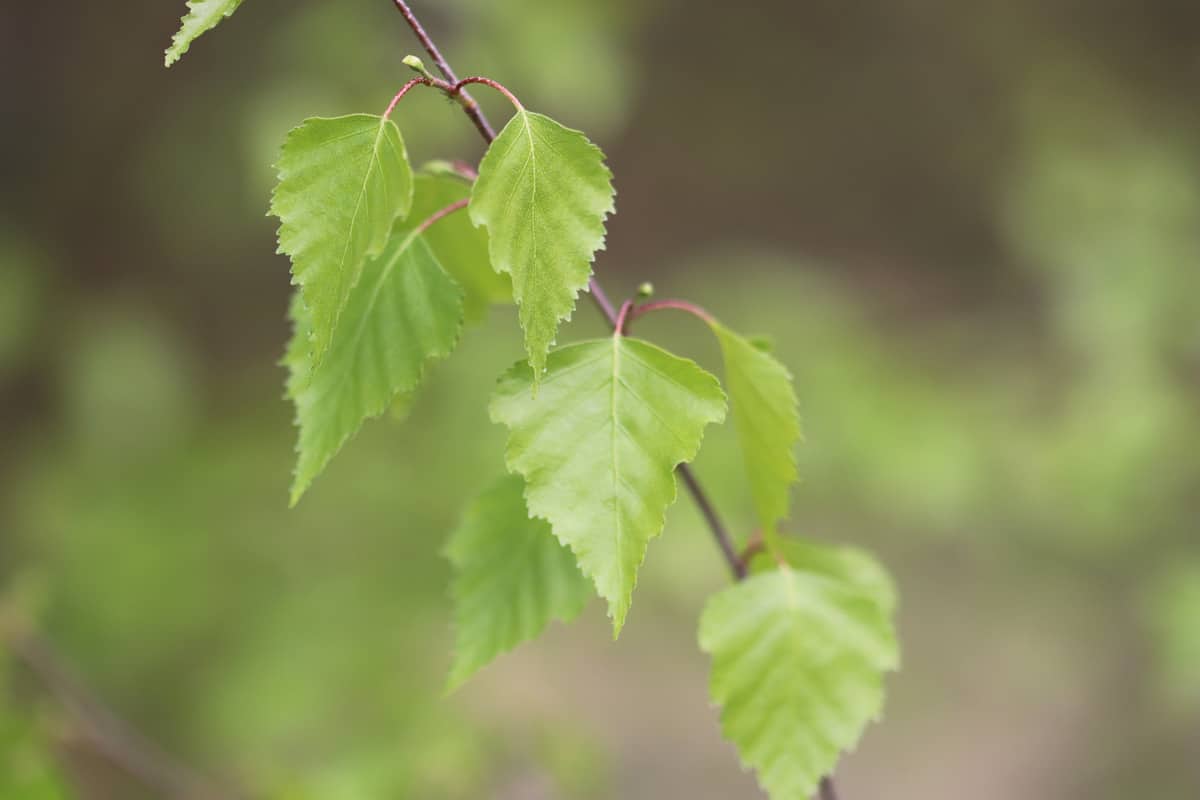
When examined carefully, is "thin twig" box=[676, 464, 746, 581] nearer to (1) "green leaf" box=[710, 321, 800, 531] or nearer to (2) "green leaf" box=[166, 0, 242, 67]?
(1) "green leaf" box=[710, 321, 800, 531]

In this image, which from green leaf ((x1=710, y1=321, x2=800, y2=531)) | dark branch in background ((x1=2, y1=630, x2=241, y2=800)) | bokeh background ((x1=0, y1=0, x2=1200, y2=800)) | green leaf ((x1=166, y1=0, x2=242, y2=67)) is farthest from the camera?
bokeh background ((x1=0, y1=0, x2=1200, y2=800))

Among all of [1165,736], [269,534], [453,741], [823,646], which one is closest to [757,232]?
[1165,736]

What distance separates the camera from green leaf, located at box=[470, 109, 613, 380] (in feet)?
1.45

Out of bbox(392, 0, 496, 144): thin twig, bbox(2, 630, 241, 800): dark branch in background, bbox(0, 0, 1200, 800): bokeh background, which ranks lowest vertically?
bbox(2, 630, 241, 800): dark branch in background

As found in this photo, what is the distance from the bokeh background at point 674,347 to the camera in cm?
171

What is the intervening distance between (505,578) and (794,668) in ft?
0.55

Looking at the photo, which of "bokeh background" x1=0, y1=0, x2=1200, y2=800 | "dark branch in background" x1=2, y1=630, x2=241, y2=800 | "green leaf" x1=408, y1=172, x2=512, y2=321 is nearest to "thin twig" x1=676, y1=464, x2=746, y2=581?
"green leaf" x1=408, y1=172, x2=512, y2=321

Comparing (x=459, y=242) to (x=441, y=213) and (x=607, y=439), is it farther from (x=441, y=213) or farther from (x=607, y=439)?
(x=607, y=439)

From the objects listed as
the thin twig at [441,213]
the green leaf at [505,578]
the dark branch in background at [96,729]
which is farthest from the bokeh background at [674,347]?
the thin twig at [441,213]

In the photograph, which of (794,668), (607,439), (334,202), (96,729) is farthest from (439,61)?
(96,729)

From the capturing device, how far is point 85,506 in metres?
1.94

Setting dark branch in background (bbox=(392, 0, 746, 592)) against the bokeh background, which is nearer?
dark branch in background (bbox=(392, 0, 746, 592))

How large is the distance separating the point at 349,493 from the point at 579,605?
1.37 metres

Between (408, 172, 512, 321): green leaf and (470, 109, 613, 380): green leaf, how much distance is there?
3.9 inches
